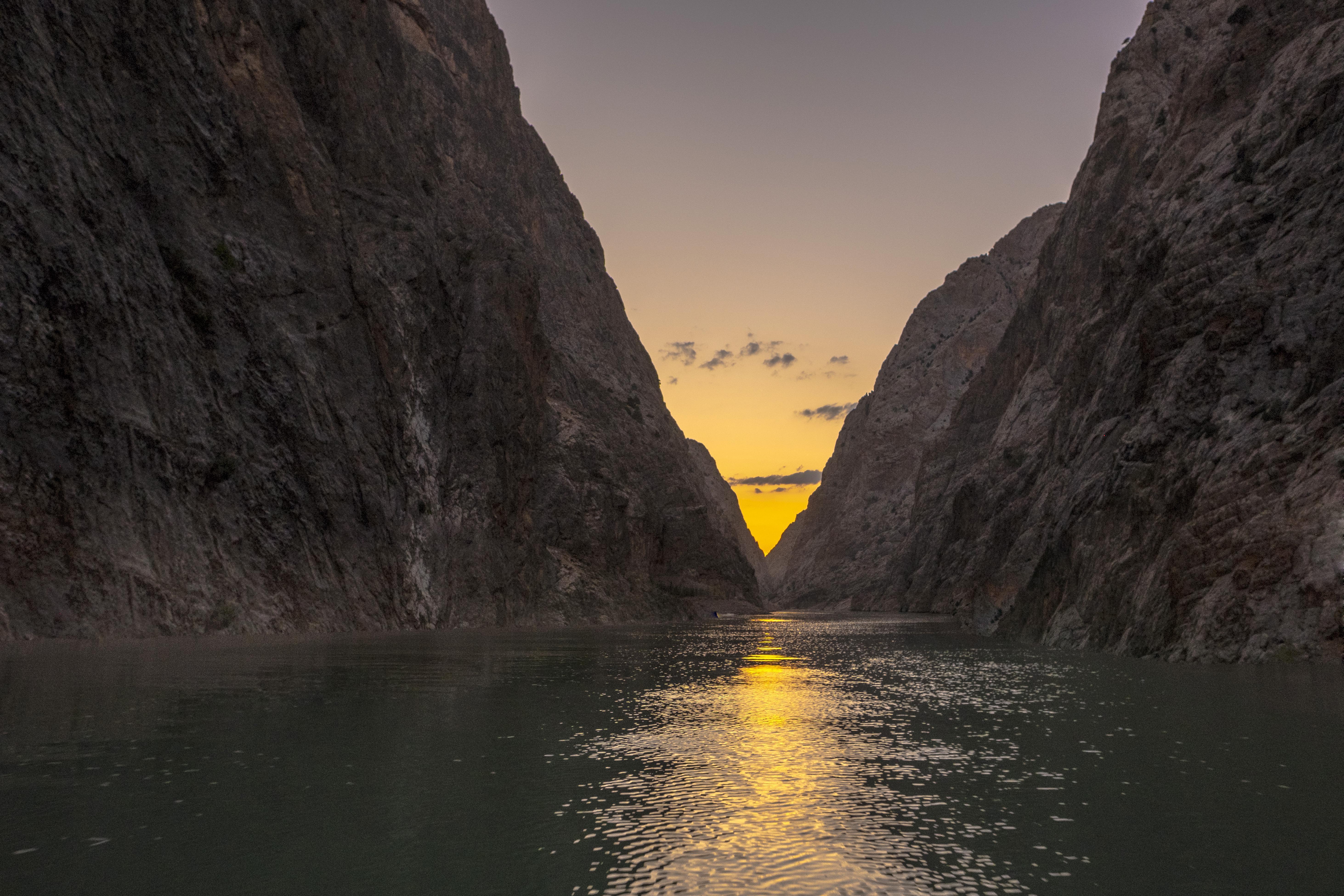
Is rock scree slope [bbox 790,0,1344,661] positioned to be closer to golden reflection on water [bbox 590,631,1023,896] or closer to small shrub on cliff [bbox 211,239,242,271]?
golden reflection on water [bbox 590,631,1023,896]

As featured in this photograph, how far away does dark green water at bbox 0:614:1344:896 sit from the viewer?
6.58 m

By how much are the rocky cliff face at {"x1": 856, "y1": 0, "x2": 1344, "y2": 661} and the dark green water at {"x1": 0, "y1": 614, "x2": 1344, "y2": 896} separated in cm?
632

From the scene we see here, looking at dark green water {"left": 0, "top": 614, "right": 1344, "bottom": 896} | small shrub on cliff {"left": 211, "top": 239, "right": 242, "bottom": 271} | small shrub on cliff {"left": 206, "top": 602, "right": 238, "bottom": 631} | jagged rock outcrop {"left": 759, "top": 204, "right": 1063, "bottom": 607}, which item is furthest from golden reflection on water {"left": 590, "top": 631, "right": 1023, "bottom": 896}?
jagged rock outcrop {"left": 759, "top": 204, "right": 1063, "bottom": 607}

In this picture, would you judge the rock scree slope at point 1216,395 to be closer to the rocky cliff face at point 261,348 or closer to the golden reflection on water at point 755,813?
the golden reflection on water at point 755,813

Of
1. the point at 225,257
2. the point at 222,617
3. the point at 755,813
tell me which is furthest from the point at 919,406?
the point at 755,813

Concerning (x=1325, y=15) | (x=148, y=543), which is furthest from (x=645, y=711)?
(x=1325, y=15)

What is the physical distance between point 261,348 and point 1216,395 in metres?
40.5

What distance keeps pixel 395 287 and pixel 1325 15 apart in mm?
50092

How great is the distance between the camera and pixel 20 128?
115ft

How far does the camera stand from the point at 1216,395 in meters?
31.2

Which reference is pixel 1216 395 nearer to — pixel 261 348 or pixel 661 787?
pixel 661 787

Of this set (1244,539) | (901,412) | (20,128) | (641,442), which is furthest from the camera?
(901,412)

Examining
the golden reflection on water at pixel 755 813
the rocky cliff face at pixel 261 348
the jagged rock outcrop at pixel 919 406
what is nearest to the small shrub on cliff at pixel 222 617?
the rocky cliff face at pixel 261 348

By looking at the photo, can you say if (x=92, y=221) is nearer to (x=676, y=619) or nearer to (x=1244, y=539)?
(x=1244, y=539)
